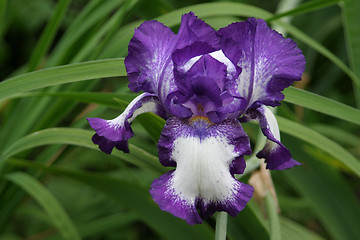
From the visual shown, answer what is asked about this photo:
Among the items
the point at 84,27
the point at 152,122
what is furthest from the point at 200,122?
the point at 84,27

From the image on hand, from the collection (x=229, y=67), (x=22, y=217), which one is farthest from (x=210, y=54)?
(x=22, y=217)

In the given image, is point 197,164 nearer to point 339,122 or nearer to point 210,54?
point 210,54

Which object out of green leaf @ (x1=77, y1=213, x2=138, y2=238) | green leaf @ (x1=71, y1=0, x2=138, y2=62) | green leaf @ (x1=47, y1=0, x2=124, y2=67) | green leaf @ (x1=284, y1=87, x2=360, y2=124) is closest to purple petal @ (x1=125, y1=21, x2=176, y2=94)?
green leaf @ (x1=284, y1=87, x2=360, y2=124)

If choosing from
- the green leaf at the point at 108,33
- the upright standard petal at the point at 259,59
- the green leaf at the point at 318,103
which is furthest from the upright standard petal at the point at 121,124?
the green leaf at the point at 108,33

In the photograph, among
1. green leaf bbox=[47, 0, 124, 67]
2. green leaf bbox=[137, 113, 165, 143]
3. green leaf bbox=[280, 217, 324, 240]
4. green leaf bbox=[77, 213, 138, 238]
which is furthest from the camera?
green leaf bbox=[77, 213, 138, 238]

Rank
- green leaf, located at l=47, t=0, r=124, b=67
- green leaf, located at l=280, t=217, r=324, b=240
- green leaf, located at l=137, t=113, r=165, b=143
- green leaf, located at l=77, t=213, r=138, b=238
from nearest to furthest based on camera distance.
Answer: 1. green leaf, located at l=137, t=113, r=165, b=143
2. green leaf, located at l=280, t=217, r=324, b=240
3. green leaf, located at l=47, t=0, r=124, b=67
4. green leaf, located at l=77, t=213, r=138, b=238

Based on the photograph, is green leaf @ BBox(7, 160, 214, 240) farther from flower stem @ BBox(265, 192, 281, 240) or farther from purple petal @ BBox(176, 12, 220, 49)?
purple petal @ BBox(176, 12, 220, 49)

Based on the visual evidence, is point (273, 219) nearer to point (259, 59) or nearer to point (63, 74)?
point (259, 59)
